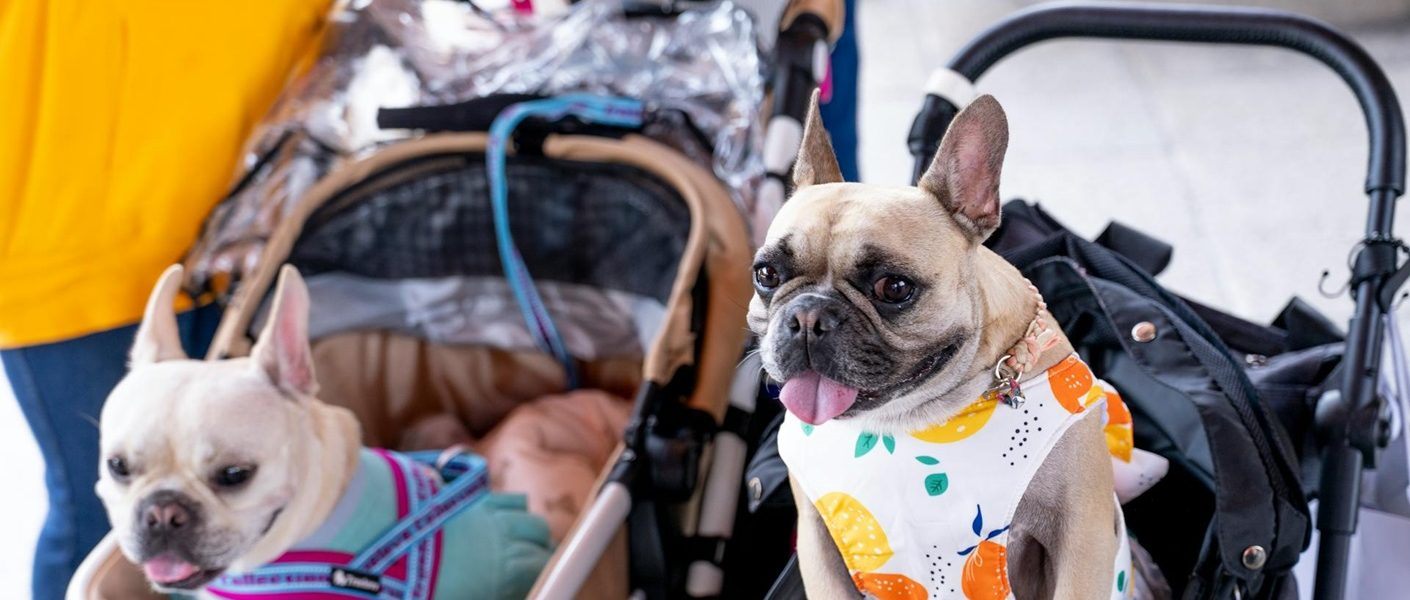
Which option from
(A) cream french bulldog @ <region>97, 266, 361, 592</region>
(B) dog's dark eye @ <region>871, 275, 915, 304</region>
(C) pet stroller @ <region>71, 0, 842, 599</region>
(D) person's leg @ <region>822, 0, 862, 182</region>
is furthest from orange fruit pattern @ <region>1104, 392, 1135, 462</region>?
(D) person's leg @ <region>822, 0, 862, 182</region>

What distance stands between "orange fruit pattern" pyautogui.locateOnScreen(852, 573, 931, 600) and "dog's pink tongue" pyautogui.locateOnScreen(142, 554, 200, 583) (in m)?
0.60

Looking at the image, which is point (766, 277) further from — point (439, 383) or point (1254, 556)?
point (439, 383)

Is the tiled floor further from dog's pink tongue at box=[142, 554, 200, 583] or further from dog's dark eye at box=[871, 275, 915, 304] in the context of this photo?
dog's dark eye at box=[871, 275, 915, 304]

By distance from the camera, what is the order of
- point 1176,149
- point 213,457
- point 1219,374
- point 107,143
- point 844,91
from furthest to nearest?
point 1176,149 → point 844,91 → point 107,143 → point 213,457 → point 1219,374

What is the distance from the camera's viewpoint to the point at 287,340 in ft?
3.86

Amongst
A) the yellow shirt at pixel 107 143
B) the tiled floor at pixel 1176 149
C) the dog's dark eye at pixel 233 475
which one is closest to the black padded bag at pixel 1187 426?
the dog's dark eye at pixel 233 475

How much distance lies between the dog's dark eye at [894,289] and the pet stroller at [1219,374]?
0.32 m

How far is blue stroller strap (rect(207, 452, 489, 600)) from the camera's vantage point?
1182 mm

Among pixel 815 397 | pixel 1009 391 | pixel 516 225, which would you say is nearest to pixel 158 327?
pixel 516 225

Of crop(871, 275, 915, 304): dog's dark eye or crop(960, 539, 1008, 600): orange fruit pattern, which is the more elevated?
crop(871, 275, 915, 304): dog's dark eye

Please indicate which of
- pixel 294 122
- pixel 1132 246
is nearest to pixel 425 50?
pixel 294 122

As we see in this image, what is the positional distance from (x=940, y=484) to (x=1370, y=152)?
595 millimetres

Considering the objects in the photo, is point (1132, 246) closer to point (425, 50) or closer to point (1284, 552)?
point (1284, 552)

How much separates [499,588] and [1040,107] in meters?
1.93
